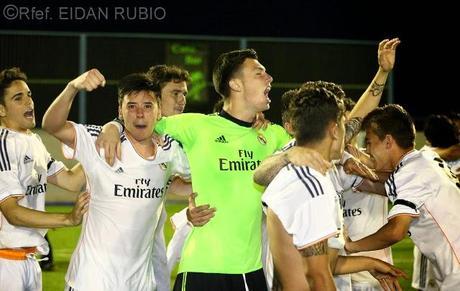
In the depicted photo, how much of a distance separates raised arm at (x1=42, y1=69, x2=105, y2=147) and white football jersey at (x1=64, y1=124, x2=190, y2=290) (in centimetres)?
8

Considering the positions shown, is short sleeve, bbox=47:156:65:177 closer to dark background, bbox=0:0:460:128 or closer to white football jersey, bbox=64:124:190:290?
white football jersey, bbox=64:124:190:290

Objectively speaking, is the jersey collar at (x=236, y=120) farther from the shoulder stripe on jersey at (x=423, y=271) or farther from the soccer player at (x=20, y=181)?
the shoulder stripe on jersey at (x=423, y=271)

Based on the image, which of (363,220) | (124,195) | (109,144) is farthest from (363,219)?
(109,144)

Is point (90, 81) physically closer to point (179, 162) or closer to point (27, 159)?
point (179, 162)

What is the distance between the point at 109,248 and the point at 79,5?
56.8 feet

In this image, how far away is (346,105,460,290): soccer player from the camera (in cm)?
654

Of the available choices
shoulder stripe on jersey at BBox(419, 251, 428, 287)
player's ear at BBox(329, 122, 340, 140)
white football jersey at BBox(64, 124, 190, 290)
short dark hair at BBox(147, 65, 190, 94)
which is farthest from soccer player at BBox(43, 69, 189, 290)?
shoulder stripe on jersey at BBox(419, 251, 428, 287)

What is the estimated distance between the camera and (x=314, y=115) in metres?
4.87

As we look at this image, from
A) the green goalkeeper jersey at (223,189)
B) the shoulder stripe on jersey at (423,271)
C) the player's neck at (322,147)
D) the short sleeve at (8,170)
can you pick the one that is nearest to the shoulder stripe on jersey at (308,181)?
the player's neck at (322,147)

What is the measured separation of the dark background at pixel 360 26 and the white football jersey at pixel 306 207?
21.2 m

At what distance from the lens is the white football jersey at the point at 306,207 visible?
4.71m

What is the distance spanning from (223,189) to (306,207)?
1.30m

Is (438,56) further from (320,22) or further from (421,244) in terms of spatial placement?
(421,244)

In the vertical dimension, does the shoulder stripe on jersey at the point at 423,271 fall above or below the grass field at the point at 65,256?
above
